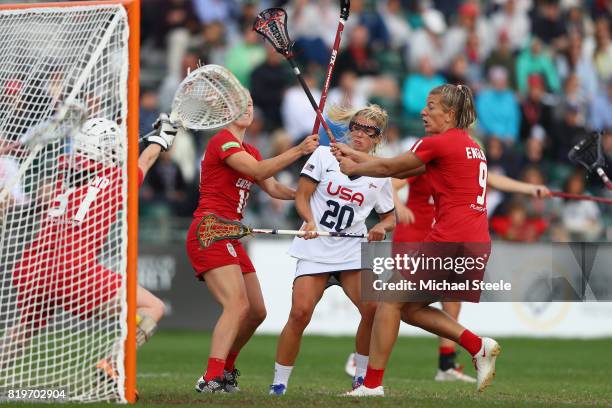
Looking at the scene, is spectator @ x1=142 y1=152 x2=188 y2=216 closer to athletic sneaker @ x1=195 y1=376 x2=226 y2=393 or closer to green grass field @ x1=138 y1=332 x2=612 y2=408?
green grass field @ x1=138 y1=332 x2=612 y2=408

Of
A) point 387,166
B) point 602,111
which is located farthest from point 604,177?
point 602,111

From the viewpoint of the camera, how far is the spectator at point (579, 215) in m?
16.5

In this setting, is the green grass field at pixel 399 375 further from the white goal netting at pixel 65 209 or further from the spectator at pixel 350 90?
the spectator at pixel 350 90

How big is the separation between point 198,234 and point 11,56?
1.76 meters

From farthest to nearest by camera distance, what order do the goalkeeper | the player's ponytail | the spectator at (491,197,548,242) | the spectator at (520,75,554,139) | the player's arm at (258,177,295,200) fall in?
the spectator at (520,75,554,139) → the spectator at (491,197,548,242) → the player's arm at (258,177,295,200) → the player's ponytail → the goalkeeper

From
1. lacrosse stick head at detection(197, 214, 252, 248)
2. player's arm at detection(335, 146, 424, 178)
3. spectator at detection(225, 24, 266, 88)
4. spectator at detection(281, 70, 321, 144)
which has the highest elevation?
spectator at detection(225, 24, 266, 88)

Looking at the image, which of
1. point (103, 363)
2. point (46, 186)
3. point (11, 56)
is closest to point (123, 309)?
point (103, 363)

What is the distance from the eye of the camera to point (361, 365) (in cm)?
928

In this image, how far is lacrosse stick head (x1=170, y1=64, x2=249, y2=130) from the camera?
28.3ft

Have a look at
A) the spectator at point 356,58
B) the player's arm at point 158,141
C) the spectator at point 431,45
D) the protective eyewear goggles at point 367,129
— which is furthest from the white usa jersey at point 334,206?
the spectator at point 431,45

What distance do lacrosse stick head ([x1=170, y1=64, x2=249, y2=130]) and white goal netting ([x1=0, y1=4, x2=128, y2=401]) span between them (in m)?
0.71

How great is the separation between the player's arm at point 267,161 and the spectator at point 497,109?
9726 mm

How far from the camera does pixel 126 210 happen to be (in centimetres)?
776


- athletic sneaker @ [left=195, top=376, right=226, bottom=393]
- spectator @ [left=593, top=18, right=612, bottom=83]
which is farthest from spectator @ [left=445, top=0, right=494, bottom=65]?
athletic sneaker @ [left=195, top=376, right=226, bottom=393]
